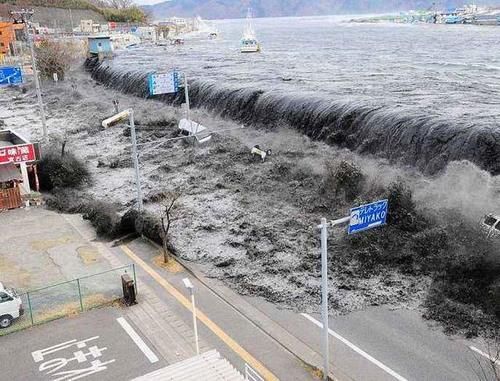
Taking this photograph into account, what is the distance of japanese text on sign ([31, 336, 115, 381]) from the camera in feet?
54.0

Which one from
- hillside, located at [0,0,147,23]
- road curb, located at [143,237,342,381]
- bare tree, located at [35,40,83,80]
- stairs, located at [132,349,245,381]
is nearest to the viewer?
stairs, located at [132,349,245,381]

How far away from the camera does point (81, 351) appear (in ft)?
57.6

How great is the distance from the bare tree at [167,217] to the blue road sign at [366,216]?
11.8m

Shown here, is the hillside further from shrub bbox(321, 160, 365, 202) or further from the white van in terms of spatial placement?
the white van

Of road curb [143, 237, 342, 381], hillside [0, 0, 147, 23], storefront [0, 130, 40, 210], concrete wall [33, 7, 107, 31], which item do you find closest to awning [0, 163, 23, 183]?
storefront [0, 130, 40, 210]

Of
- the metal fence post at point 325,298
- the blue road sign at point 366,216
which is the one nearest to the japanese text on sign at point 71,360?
the metal fence post at point 325,298

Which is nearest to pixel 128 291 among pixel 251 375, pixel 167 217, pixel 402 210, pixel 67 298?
pixel 67 298

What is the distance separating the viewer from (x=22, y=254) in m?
25.3

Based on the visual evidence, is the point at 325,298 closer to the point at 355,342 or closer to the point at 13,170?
the point at 355,342

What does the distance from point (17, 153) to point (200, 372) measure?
22.6 metres

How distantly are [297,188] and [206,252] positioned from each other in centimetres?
1024

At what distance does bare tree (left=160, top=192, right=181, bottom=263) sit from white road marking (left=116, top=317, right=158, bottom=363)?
4911 mm

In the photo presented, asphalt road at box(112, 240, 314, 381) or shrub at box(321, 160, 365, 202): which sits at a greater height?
shrub at box(321, 160, 365, 202)

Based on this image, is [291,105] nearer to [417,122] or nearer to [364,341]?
[417,122]
